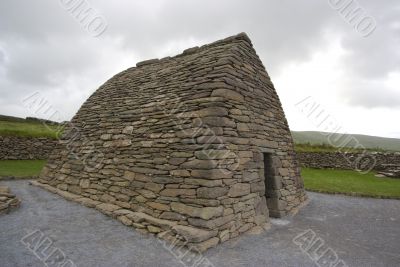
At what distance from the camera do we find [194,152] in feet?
18.9

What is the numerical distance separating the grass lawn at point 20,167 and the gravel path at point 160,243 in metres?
4.85

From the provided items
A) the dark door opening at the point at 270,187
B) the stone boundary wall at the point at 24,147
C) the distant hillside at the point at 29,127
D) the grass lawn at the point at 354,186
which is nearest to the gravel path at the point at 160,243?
the dark door opening at the point at 270,187

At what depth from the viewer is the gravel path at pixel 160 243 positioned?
14.9 feet

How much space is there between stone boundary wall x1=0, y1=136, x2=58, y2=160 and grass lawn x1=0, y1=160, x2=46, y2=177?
1.72 feet

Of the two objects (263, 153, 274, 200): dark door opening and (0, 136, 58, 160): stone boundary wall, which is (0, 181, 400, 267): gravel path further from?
(0, 136, 58, 160): stone boundary wall

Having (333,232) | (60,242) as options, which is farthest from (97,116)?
(333,232)

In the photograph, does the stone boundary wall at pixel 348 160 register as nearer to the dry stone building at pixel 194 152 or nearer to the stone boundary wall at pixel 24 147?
the dry stone building at pixel 194 152

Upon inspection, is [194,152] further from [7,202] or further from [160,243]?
[7,202]

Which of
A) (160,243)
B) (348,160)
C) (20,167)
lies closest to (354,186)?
(348,160)

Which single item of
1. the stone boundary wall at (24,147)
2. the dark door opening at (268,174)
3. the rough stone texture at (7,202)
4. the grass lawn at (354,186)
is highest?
the grass lawn at (354,186)

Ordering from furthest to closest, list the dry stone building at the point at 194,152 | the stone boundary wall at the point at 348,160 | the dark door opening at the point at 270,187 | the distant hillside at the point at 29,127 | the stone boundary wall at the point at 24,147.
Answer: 1. the stone boundary wall at the point at 348,160
2. the distant hillside at the point at 29,127
3. the stone boundary wall at the point at 24,147
4. the dark door opening at the point at 270,187
5. the dry stone building at the point at 194,152

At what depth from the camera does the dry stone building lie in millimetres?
5570

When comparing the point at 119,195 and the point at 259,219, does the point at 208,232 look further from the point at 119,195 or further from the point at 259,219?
the point at 119,195

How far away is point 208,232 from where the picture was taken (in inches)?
201
